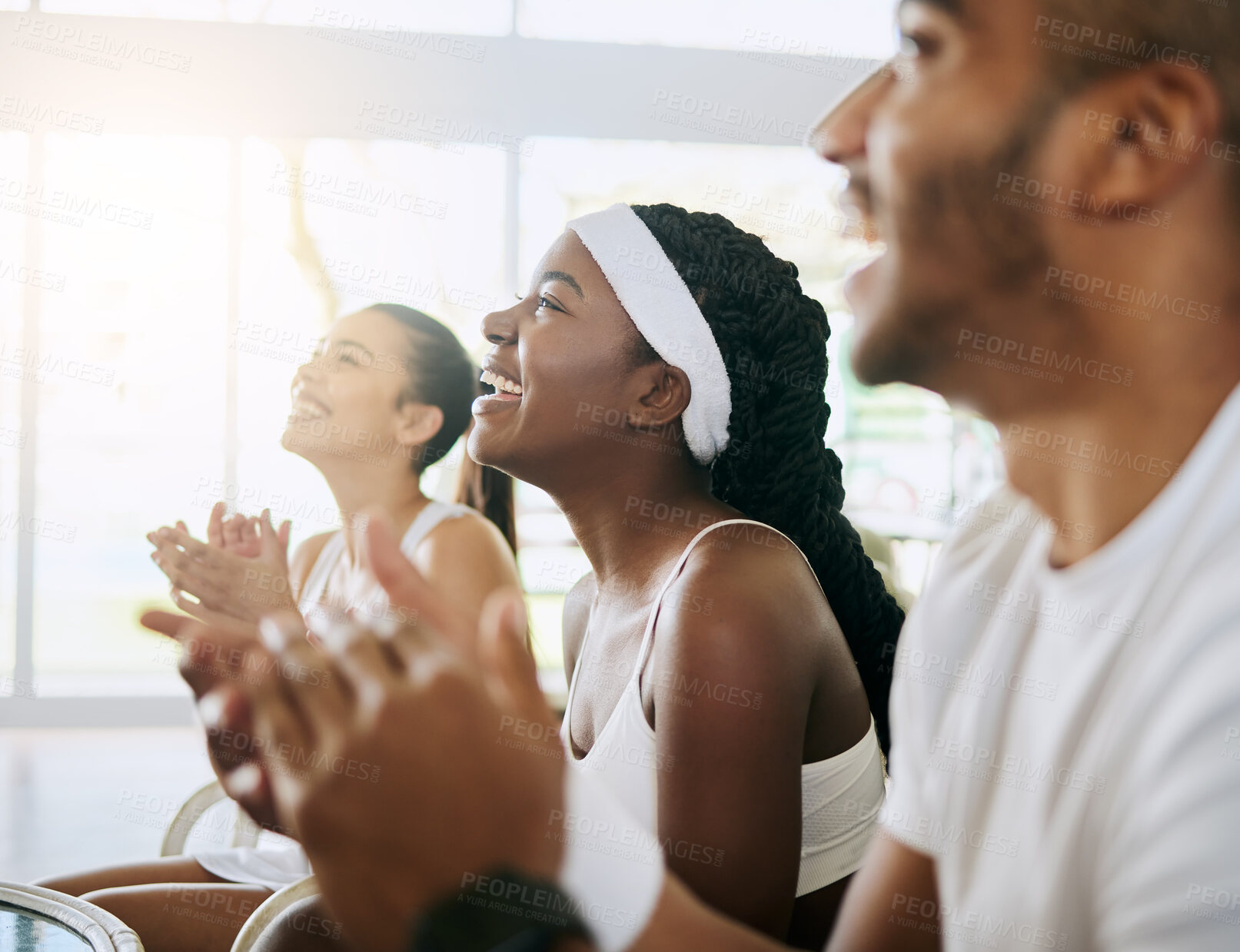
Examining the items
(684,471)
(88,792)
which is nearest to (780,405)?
(684,471)

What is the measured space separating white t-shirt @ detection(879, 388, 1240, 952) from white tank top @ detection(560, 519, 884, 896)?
0.52m

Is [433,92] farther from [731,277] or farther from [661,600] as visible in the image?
[661,600]

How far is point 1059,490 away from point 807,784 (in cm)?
79

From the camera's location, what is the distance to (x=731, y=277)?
Answer: 1689 millimetres

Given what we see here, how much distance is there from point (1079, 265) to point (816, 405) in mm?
1138

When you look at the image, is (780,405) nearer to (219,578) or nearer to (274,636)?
(219,578)

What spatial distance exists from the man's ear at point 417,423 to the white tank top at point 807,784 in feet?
4.62

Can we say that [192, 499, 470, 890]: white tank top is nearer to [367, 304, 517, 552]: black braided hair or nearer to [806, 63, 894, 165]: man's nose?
[367, 304, 517, 552]: black braided hair

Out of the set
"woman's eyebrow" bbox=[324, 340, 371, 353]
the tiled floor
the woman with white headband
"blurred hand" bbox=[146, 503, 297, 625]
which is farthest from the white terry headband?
the tiled floor

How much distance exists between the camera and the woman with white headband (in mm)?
1391

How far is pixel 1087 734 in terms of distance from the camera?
64 cm

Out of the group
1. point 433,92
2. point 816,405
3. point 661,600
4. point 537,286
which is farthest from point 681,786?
point 433,92

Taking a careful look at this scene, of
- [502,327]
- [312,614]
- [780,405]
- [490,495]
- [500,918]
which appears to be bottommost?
[312,614]

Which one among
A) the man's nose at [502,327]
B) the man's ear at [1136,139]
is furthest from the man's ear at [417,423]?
the man's ear at [1136,139]
